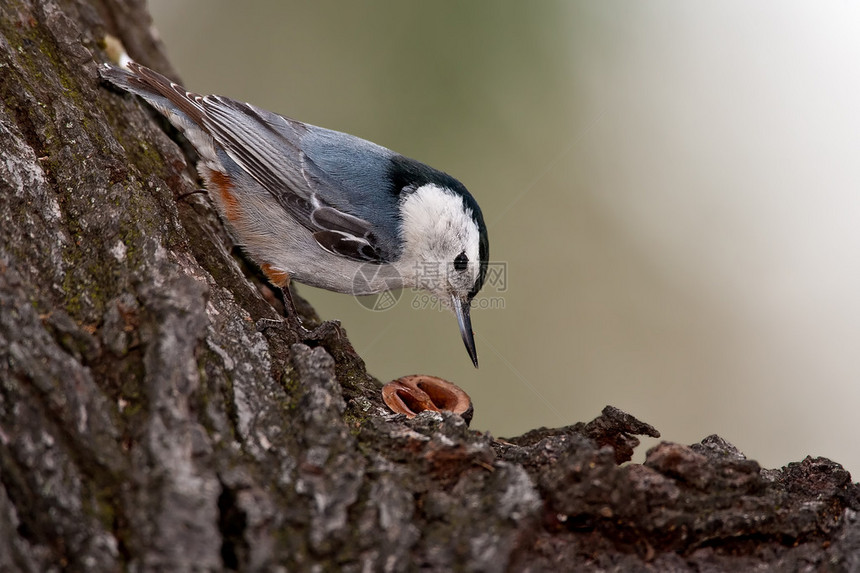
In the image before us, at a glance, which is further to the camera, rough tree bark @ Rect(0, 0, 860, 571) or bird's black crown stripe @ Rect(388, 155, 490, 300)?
bird's black crown stripe @ Rect(388, 155, 490, 300)

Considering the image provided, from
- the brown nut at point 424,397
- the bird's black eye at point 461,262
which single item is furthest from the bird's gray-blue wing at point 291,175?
the brown nut at point 424,397

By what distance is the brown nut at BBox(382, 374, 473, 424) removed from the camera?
2.03 m

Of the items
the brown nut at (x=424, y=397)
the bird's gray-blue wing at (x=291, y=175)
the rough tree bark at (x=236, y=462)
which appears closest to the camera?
the rough tree bark at (x=236, y=462)

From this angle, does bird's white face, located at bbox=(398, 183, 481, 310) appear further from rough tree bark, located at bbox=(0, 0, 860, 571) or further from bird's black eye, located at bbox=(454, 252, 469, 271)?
rough tree bark, located at bbox=(0, 0, 860, 571)

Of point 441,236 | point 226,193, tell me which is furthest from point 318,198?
point 441,236

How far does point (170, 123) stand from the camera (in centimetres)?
301

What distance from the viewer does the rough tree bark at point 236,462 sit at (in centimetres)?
125

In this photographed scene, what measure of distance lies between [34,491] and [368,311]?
2969 millimetres

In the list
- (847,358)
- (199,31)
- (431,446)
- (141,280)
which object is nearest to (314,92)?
(199,31)

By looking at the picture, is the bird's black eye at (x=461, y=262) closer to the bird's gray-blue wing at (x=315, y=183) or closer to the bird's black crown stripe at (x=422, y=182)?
the bird's black crown stripe at (x=422, y=182)

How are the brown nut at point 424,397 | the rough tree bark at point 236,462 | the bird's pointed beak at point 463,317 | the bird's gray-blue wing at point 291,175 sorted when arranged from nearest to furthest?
the rough tree bark at point 236,462, the brown nut at point 424,397, the bird's gray-blue wing at point 291,175, the bird's pointed beak at point 463,317

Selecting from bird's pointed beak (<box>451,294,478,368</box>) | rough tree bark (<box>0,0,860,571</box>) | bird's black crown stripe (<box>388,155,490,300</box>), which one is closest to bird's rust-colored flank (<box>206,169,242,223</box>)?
bird's black crown stripe (<box>388,155,490,300</box>)

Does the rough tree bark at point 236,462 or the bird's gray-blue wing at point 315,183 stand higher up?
the bird's gray-blue wing at point 315,183

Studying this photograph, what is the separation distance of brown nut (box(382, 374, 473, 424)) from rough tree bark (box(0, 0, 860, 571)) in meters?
0.10
